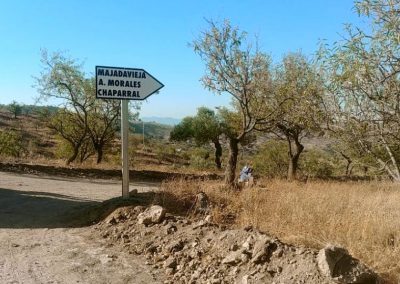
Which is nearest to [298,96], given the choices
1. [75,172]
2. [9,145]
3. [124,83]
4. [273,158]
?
[124,83]

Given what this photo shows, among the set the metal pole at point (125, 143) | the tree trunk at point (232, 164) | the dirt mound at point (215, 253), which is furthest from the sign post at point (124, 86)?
the tree trunk at point (232, 164)

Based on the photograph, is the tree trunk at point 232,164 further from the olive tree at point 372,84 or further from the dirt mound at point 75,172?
the olive tree at point 372,84

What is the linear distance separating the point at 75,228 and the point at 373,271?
522 centimetres

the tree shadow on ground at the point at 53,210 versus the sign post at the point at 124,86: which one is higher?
the sign post at the point at 124,86

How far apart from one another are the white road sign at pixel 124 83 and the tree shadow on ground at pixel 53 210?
2.05 metres

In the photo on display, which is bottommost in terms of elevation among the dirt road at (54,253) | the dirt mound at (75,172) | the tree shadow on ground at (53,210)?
the dirt road at (54,253)

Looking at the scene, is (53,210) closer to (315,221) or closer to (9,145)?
(315,221)

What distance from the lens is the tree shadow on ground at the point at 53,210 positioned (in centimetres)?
847

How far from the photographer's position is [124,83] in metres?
8.88

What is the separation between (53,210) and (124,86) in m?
3.24

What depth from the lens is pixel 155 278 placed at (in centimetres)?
547

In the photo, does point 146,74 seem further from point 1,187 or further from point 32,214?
point 1,187

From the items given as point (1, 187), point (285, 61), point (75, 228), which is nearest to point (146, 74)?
point (75, 228)

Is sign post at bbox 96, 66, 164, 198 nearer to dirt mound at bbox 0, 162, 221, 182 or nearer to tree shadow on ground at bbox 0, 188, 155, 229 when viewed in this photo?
tree shadow on ground at bbox 0, 188, 155, 229
